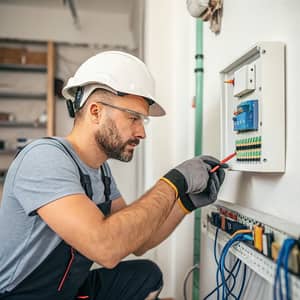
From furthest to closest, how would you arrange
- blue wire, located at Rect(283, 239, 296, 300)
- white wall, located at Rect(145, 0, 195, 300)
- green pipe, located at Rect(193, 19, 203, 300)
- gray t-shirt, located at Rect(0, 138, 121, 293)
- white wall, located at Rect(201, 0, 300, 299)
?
white wall, located at Rect(145, 0, 195, 300), green pipe, located at Rect(193, 19, 203, 300), gray t-shirt, located at Rect(0, 138, 121, 293), white wall, located at Rect(201, 0, 300, 299), blue wire, located at Rect(283, 239, 296, 300)

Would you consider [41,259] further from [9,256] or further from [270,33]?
[270,33]

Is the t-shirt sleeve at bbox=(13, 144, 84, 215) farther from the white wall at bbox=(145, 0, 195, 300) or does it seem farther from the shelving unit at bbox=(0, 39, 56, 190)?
the shelving unit at bbox=(0, 39, 56, 190)

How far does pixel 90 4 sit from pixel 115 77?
2.59 meters

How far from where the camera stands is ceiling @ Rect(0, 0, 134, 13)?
3.13 meters

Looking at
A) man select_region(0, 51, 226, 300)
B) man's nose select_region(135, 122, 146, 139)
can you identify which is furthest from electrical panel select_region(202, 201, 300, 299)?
man's nose select_region(135, 122, 146, 139)

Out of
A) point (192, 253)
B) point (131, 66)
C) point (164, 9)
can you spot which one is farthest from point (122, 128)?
point (164, 9)

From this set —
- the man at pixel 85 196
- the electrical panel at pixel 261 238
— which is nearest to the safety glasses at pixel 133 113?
the man at pixel 85 196

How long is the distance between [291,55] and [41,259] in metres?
0.91

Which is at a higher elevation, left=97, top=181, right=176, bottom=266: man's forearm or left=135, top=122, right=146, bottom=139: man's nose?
left=135, top=122, right=146, bottom=139: man's nose

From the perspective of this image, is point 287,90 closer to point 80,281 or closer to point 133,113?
point 133,113

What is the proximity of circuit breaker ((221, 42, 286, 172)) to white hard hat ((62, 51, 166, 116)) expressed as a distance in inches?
11.2

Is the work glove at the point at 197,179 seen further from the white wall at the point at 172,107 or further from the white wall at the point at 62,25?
the white wall at the point at 62,25

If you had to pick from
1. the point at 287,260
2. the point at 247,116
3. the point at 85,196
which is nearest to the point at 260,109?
the point at 247,116

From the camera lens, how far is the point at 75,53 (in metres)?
3.29
